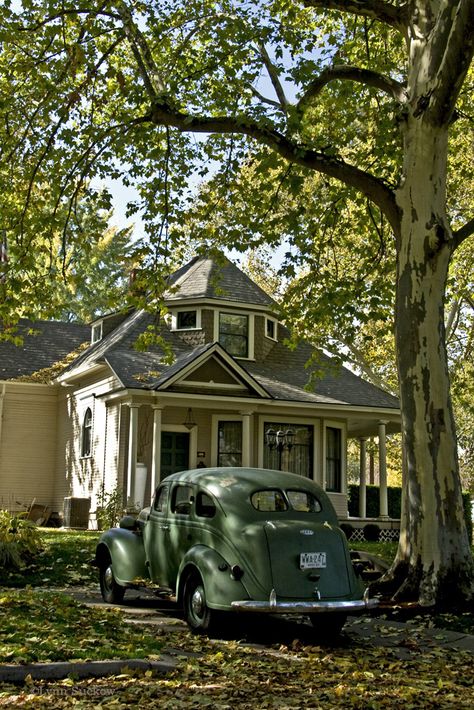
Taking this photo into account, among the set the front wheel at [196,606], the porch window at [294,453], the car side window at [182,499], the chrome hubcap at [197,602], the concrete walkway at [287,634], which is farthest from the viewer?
the porch window at [294,453]

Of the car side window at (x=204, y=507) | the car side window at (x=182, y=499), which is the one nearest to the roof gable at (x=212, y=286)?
the car side window at (x=182, y=499)

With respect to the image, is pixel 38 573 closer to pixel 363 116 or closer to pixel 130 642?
pixel 130 642

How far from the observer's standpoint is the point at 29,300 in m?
16.1

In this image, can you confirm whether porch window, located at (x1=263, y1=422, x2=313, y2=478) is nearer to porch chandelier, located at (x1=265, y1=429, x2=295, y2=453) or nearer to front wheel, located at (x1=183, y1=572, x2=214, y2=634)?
porch chandelier, located at (x1=265, y1=429, x2=295, y2=453)

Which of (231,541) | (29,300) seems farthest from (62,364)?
(231,541)

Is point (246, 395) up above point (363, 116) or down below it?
below

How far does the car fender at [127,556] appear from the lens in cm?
1098

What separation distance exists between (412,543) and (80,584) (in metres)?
5.53

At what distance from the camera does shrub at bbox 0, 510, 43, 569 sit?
14.7 metres

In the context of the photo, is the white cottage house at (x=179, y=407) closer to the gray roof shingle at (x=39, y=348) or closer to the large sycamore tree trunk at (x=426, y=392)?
the gray roof shingle at (x=39, y=348)

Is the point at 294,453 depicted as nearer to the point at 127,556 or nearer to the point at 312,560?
the point at 127,556

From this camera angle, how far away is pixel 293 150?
13602 millimetres

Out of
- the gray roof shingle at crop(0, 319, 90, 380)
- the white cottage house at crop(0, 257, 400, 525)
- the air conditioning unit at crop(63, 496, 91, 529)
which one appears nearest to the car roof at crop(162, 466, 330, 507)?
the white cottage house at crop(0, 257, 400, 525)

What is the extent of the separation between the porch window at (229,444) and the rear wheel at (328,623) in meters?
15.2
